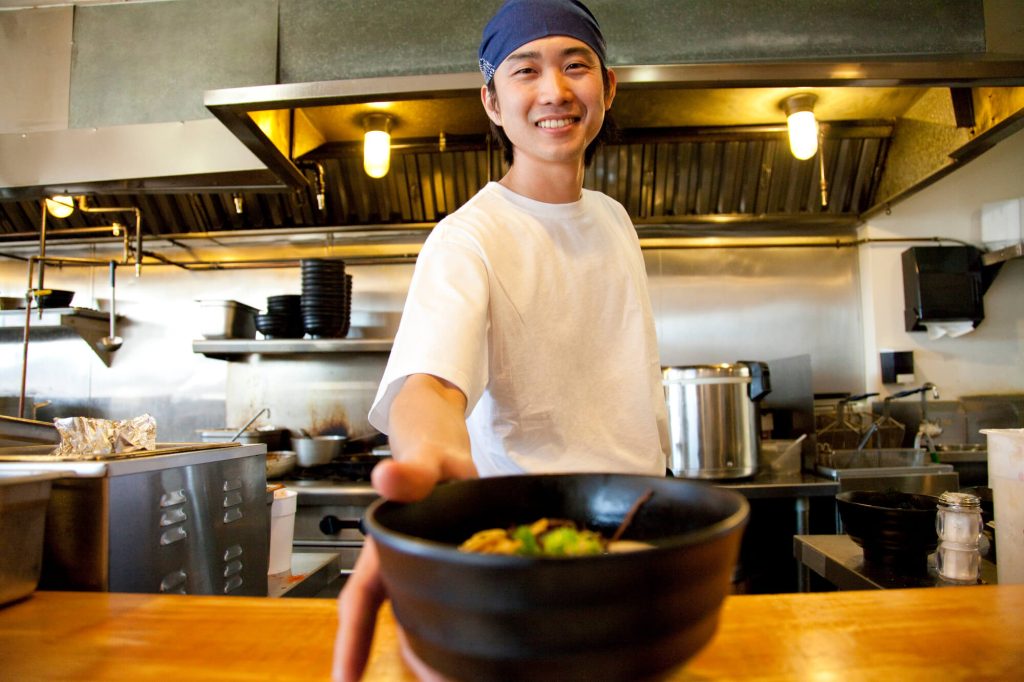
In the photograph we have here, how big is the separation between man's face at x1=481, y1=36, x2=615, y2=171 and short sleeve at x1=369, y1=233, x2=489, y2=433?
0.25m

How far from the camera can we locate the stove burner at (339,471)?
3.36 m

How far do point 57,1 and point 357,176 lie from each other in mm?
1688

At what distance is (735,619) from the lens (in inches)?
33.2

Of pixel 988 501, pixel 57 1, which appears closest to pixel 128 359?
pixel 57 1

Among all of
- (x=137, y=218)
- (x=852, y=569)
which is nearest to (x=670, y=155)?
(x=852, y=569)

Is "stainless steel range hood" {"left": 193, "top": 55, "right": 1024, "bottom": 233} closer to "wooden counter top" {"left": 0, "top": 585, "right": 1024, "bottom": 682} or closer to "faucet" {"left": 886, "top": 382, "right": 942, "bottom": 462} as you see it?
"faucet" {"left": 886, "top": 382, "right": 942, "bottom": 462}

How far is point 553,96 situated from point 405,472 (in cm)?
85

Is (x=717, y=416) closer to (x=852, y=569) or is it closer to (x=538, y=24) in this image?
(x=852, y=569)

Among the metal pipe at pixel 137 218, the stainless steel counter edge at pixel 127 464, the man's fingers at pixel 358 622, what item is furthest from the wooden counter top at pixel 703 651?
the metal pipe at pixel 137 218

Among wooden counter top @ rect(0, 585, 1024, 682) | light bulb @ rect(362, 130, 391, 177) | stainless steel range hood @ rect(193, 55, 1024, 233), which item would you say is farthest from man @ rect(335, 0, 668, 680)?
light bulb @ rect(362, 130, 391, 177)

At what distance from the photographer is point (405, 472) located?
491 mm

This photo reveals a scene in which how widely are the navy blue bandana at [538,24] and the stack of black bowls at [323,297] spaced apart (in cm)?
265

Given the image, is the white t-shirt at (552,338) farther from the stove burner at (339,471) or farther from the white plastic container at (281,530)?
the stove burner at (339,471)

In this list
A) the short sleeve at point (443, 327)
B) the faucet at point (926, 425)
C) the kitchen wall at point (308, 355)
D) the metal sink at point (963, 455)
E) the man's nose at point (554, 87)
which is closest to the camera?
the short sleeve at point (443, 327)
